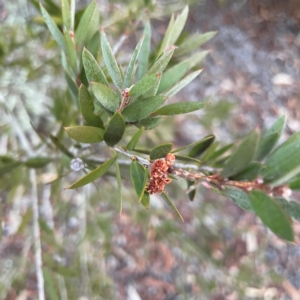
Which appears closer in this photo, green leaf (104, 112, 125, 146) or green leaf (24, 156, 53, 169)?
green leaf (104, 112, 125, 146)

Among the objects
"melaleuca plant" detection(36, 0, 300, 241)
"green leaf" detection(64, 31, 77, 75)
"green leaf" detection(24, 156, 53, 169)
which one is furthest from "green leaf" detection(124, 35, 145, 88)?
"green leaf" detection(24, 156, 53, 169)

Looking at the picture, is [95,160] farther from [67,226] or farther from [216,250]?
[216,250]

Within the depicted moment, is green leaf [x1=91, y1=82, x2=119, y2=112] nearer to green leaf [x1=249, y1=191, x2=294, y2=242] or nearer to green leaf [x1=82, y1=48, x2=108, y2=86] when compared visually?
green leaf [x1=82, y1=48, x2=108, y2=86]

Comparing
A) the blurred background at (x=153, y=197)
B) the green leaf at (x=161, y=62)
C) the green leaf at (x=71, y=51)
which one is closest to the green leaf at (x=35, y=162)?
the blurred background at (x=153, y=197)

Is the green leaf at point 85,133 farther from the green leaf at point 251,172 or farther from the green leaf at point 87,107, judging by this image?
the green leaf at point 251,172

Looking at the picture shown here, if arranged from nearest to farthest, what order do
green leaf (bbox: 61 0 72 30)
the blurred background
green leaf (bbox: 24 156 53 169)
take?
green leaf (bbox: 61 0 72 30), green leaf (bbox: 24 156 53 169), the blurred background

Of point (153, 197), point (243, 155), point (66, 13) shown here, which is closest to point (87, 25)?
point (66, 13)
